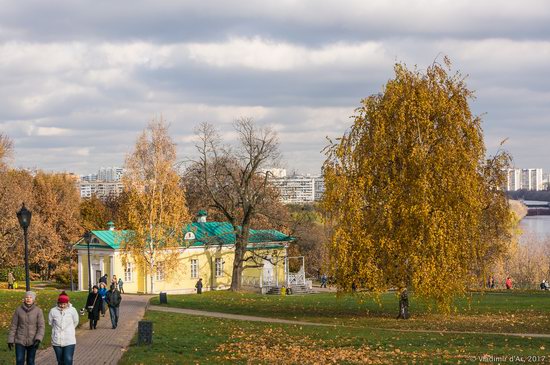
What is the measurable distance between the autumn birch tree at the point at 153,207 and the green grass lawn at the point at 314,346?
29.2 m

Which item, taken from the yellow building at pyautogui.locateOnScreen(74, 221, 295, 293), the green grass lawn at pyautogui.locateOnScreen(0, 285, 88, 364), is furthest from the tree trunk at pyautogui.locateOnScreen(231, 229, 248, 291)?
the green grass lawn at pyautogui.locateOnScreen(0, 285, 88, 364)

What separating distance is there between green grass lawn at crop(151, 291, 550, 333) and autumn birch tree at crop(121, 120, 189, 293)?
14.7 m

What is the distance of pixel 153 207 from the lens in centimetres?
5616

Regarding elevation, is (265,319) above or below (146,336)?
below

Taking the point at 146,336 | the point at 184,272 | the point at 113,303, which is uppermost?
the point at 113,303

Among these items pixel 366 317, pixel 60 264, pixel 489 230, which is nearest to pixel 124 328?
pixel 366 317

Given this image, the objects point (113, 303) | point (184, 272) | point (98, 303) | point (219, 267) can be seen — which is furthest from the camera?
point (219, 267)

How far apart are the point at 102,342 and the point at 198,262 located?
36037mm

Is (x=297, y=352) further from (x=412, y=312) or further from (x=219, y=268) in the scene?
(x=219, y=268)

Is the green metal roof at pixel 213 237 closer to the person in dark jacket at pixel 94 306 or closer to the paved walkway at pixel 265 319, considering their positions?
the paved walkway at pixel 265 319

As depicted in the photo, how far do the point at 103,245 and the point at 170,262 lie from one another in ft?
16.6

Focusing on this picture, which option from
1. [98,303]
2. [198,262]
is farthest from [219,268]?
[98,303]

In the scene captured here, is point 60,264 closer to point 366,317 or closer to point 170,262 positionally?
point 170,262

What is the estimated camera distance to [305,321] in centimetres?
2972
